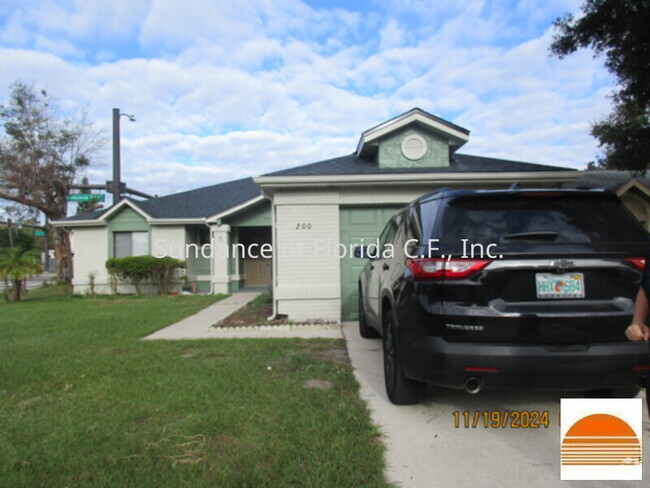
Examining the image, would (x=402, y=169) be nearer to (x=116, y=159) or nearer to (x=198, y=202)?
(x=198, y=202)

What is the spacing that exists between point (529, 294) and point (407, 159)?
6.06 m

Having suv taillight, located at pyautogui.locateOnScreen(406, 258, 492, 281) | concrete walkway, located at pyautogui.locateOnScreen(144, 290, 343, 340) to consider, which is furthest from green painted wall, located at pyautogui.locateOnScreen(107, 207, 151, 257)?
suv taillight, located at pyautogui.locateOnScreen(406, 258, 492, 281)

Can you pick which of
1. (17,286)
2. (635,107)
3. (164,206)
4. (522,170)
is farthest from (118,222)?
(635,107)

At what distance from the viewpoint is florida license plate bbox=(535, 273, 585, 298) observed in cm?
268

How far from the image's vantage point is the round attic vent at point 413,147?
8.37m

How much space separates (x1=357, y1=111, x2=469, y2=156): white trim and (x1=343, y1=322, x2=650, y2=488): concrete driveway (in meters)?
5.51

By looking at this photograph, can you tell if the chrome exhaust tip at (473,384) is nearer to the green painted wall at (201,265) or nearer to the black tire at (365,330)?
the black tire at (365,330)

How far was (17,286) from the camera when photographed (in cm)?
1307

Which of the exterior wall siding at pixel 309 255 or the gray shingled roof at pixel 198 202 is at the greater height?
the gray shingled roof at pixel 198 202

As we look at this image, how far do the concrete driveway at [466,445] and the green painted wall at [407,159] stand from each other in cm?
522

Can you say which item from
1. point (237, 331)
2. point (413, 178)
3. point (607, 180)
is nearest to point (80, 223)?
point (237, 331)

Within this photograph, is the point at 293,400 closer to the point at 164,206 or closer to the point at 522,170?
the point at 522,170

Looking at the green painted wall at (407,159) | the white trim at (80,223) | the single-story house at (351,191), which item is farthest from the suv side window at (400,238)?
the white trim at (80,223)

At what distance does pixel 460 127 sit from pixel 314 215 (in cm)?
341
